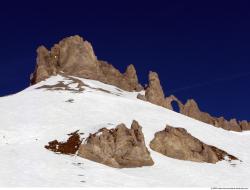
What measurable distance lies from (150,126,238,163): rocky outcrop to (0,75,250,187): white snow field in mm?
1821

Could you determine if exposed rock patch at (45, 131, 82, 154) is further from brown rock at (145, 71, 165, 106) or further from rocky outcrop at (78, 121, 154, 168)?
brown rock at (145, 71, 165, 106)

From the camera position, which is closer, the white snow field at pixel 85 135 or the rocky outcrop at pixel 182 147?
the white snow field at pixel 85 135

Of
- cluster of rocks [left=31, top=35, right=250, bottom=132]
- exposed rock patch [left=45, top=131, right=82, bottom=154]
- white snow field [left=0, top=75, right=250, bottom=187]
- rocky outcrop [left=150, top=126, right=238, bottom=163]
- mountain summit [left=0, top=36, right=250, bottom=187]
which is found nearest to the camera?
white snow field [left=0, top=75, right=250, bottom=187]

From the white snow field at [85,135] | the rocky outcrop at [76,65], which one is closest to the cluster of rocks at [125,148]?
the white snow field at [85,135]

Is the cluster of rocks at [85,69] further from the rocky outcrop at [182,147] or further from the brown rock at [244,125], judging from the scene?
the rocky outcrop at [182,147]

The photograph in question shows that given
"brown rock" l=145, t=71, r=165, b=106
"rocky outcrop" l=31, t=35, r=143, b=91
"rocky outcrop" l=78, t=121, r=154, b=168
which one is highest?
"rocky outcrop" l=31, t=35, r=143, b=91

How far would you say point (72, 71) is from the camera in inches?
5955

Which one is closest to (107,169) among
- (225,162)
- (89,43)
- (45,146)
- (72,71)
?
(45,146)

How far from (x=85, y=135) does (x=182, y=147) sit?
1635 centimetres

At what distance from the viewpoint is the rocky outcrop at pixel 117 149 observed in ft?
236

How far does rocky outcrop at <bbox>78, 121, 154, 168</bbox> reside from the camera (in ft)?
236

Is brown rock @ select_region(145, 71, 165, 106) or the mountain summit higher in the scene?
brown rock @ select_region(145, 71, 165, 106)

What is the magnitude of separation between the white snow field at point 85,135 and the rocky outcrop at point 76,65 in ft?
97.4

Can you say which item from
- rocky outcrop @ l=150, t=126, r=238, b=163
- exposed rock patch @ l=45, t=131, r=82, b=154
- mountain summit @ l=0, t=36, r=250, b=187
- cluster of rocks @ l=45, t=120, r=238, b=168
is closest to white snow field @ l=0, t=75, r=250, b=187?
mountain summit @ l=0, t=36, r=250, b=187
